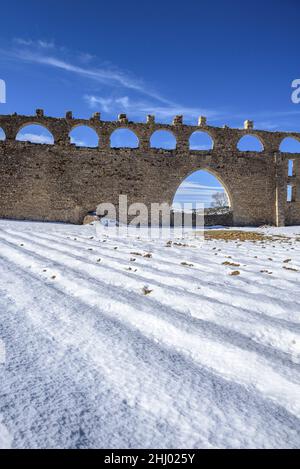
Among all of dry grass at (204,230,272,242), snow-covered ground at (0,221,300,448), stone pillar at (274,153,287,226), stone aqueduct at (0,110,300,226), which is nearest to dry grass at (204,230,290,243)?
dry grass at (204,230,272,242)

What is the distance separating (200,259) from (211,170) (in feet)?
48.1

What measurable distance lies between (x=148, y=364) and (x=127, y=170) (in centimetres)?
1653

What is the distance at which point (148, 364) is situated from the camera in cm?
149

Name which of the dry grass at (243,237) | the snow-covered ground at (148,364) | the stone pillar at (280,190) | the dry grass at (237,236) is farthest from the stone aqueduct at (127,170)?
the snow-covered ground at (148,364)

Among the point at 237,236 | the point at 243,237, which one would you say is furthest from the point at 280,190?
the point at 243,237

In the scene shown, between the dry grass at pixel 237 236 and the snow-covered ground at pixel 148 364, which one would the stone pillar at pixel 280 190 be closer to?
the dry grass at pixel 237 236

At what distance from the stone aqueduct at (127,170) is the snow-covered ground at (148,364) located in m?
14.3

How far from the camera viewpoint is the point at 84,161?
17.2 metres

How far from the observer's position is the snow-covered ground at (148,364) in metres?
1.05

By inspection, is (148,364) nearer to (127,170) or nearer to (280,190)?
(127,170)

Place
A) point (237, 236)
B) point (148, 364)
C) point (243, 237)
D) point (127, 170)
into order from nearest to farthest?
point (148, 364) < point (243, 237) < point (237, 236) < point (127, 170)
